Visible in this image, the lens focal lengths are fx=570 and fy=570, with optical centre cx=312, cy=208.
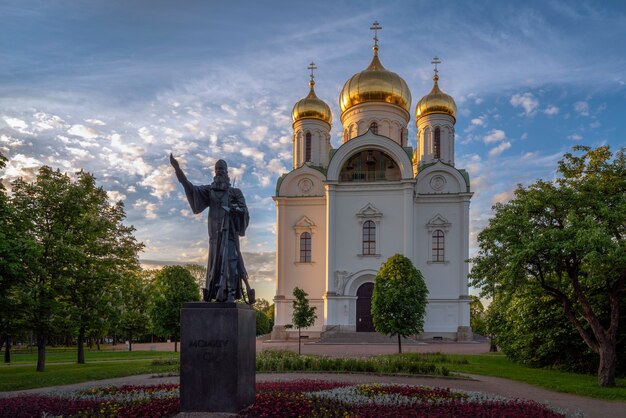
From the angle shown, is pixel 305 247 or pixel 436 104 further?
pixel 436 104

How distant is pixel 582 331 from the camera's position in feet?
54.7

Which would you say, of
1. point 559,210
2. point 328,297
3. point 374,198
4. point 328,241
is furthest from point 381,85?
point 559,210

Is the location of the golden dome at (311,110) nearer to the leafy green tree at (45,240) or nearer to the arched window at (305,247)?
the arched window at (305,247)

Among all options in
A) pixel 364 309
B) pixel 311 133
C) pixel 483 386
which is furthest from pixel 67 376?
pixel 311 133

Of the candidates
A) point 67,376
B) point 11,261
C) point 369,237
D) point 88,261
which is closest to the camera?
point 11,261

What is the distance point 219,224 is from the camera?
9.89 meters

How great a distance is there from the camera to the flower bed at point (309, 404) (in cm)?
942

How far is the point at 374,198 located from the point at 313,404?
110 ft

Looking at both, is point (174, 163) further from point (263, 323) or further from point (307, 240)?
point (263, 323)

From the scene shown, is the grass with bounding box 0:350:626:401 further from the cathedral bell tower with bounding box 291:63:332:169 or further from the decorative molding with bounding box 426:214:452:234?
the cathedral bell tower with bounding box 291:63:332:169

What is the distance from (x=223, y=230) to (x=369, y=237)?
33304 millimetres

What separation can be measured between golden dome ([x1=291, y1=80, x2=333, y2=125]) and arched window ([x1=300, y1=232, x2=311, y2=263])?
10.8m

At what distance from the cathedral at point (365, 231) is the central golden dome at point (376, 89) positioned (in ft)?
11.1

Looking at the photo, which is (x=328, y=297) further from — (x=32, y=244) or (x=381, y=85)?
(x=32, y=244)
